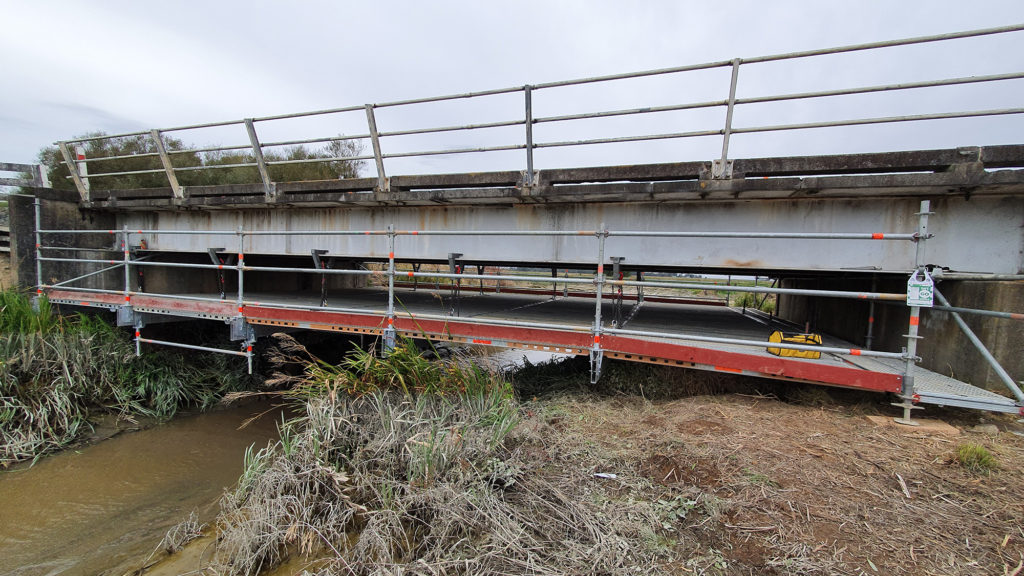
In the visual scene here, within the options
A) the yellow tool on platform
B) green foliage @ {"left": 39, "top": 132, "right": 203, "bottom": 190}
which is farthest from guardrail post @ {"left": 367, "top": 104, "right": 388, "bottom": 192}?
green foliage @ {"left": 39, "top": 132, "right": 203, "bottom": 190}

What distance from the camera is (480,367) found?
14.9 ft

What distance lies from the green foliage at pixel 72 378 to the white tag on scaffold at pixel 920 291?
9.56m

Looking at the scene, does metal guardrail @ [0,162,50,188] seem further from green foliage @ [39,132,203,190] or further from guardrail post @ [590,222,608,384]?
guardrail post @ [590,222,608,384]

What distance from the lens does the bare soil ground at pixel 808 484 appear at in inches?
87.0

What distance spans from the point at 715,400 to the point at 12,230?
1196cm

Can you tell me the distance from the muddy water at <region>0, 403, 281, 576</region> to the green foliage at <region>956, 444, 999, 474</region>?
6208 mm

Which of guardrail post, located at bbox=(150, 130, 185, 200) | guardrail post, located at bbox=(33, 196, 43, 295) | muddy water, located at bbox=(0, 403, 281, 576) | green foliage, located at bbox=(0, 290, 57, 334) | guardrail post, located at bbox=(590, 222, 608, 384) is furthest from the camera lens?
guardrail post, located at bbox=(33, 196, 43, 295)

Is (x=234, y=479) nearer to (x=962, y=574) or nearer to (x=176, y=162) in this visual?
(x=962, y=574)

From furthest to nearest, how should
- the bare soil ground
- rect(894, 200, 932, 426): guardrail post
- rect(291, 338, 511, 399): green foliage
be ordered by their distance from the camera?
rect(291, 338, 511, 399): green foliage → rect(894, 200, 932, 426): guardrail post → the bare soil ground

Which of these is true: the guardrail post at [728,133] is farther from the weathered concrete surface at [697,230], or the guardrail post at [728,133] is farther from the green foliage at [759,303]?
the green foliage at [759,303]

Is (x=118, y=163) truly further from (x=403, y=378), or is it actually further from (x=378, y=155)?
(x=403, y=378)

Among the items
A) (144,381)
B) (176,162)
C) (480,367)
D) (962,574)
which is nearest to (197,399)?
(144,381)

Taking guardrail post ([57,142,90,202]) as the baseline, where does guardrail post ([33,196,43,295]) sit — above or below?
below

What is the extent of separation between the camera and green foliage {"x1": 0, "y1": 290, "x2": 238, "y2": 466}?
572cm
